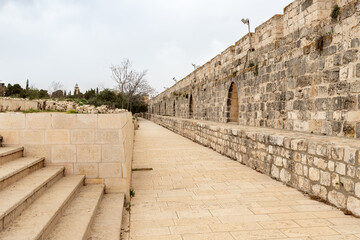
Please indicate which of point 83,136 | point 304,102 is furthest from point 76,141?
point 304,102

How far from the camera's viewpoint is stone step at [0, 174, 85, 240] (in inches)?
83.7

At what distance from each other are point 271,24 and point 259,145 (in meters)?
3.58

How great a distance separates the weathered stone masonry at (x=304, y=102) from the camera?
154 inches

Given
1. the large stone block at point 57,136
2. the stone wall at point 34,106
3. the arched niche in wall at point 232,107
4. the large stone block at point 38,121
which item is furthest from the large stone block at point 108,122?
the arched niche in wall at point 232,107

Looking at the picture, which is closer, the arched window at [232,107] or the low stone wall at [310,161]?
the low stone wall at [310,161]

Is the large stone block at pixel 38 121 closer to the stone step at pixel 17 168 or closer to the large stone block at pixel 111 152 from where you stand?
the stone step at pixel 17 168

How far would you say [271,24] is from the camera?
7527 mm

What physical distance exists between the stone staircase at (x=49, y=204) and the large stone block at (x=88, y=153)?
A: 0.28 m

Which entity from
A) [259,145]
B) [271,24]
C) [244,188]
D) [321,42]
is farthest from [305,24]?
[244,188]

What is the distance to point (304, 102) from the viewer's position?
601 centimetres

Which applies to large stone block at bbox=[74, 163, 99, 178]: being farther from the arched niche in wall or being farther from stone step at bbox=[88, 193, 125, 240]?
the arched niche in wall

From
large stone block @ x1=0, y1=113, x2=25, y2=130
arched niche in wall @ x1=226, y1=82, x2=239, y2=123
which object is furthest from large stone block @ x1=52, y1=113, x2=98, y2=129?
arched niche in wall @ x1=226, y1=82, x2=239, y2=123

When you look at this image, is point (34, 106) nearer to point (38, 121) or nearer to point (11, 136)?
point (11, 136)

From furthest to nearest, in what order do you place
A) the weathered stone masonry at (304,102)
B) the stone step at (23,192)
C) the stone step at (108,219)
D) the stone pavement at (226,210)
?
the weathered stone masonry at (304,102), the stone pavement at (226,210), the stone step at (108,219), the stone step at (23,192)
